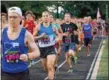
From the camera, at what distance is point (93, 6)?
67.1m

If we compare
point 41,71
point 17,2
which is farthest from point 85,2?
point 41,71

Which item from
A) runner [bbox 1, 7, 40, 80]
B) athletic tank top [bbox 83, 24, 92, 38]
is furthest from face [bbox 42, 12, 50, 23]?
athletic tank top [bbox 83, 24, 92, 38]

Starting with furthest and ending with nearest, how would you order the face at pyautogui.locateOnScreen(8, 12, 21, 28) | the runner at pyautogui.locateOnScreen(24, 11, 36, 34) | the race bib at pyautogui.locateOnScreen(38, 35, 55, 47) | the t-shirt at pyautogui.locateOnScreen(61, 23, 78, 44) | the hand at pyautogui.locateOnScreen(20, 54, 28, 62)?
the runner at pyautogui.locateOnScreen(24, 11, 36, 34) → the t-shirt at pyautogui.locateOnScreen(61, 23, 78, 44) → the race bib at pyautogui.locateOnScreen(38, 35, 55, 47) → the face at pyautogui.locateOnScreen(8, 12, 21, 28) → the hand at pyautogui.locateOnScreen(20, 54, 28, 62)

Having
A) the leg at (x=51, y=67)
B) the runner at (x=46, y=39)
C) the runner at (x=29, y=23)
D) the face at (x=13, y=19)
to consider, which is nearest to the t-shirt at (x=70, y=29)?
the runner at (x=46, y=39)

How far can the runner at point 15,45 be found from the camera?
6553mm

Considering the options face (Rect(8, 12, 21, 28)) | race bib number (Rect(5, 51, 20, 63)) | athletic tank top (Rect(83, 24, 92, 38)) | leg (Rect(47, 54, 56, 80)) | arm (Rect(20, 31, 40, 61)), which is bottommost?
athletic tank top (Rect(83, 24, 92, 38))

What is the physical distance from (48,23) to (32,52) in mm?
4733

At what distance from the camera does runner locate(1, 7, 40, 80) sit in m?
6.55

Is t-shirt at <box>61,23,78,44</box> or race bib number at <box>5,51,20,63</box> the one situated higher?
race bib number at <box>5,51,20,63</box>

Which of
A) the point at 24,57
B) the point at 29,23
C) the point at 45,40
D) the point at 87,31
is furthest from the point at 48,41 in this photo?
the point at 87,31

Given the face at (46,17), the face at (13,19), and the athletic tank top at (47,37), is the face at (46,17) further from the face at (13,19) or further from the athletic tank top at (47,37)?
the face at (13,19)

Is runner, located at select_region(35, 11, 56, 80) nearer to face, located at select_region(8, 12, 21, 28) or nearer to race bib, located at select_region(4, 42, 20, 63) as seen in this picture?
race bib, located at select_region(4, 42, 20, 63)

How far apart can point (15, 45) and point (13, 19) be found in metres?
0.38

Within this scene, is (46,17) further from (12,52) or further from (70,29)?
(12,52)
